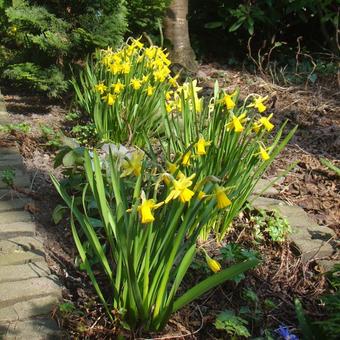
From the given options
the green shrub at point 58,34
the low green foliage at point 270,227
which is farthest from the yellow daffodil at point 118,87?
the low green foliage at point 270,227

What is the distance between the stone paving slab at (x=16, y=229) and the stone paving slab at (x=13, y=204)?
16 centimetres

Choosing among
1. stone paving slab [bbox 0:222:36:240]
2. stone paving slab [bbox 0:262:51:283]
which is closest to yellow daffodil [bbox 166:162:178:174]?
stone paving slab [bbox 0:262:51:283]

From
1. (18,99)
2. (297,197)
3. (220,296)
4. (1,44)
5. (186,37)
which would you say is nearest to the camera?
(220,296)

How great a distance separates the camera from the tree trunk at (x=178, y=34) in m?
5.14

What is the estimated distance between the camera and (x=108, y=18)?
3857 millimetres

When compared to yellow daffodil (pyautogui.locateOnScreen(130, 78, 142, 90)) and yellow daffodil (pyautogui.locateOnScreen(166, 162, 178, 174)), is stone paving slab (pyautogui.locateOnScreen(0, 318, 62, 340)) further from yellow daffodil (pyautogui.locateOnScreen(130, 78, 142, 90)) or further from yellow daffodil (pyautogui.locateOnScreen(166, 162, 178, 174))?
yellow daffodil (pyautogui.locateOnScreen(130, 78, 142, 90))

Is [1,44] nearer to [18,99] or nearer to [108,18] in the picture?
[18,99]

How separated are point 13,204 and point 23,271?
563 mm

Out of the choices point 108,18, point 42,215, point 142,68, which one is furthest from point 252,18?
point 42,215

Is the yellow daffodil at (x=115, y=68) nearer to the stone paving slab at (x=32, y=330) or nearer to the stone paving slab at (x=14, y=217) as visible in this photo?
the stone paving slab at (x=14, y=217)

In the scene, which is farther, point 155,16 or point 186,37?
point 186,37

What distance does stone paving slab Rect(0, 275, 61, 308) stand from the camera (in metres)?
1.81

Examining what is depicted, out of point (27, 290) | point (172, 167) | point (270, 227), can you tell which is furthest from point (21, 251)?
point (270, 227)

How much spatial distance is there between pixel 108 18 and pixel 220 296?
2.62 m
